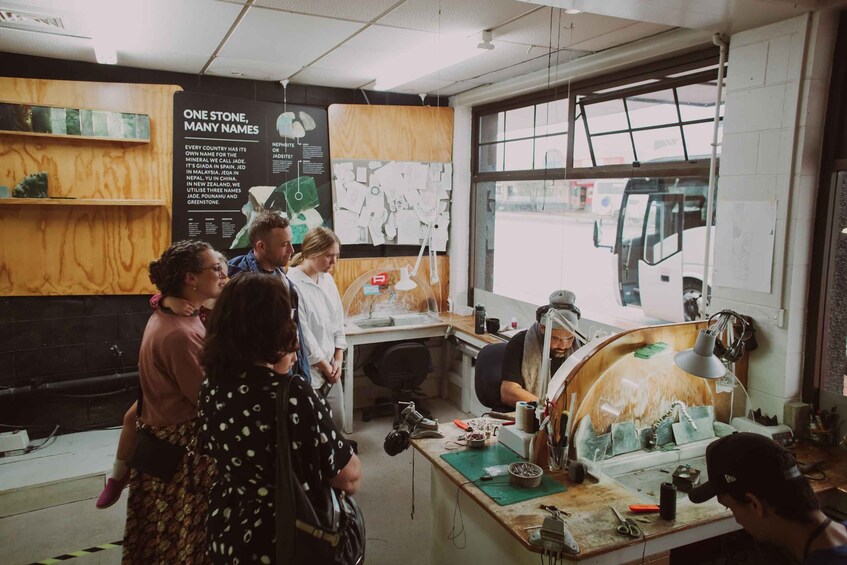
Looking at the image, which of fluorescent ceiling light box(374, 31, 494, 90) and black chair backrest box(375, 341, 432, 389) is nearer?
fluorescent ceiling light box(374, 31, 494, 90)

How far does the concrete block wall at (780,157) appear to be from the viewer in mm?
2600

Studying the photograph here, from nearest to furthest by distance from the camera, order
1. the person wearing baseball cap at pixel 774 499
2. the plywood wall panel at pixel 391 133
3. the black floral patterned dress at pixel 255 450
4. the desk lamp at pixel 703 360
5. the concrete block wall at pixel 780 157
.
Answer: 1. the person wearing baseball cap at pixel 774 499
2. the black floral patterned dress at pixel 255 450
3. the desk lamp at pixel 703 360
4. the concrete block wall at pixel 780 157
5. the plywood wall panel at pixel 391 133

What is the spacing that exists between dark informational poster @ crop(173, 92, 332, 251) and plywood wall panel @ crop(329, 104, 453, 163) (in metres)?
0.14

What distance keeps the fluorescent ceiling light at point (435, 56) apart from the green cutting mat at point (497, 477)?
2.17 metres

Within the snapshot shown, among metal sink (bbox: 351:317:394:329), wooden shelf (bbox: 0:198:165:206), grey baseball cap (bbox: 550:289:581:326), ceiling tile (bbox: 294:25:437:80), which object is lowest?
metal sink (bbox: 351:317:394:329)

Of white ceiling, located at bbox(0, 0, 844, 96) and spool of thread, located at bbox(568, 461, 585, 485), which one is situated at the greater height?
white ceiling, located at bbox(0, 0, 844, 96)

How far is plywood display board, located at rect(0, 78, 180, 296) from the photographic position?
4094 millimetres

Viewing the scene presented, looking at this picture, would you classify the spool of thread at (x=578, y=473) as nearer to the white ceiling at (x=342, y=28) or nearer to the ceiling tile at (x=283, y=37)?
the white ceiling at (x=342, y=28)

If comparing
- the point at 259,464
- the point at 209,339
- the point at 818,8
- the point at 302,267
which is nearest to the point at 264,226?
the point at 302,267

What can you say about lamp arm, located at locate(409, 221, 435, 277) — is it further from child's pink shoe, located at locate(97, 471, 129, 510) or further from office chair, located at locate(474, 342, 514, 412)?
child's pink shoe, located at locate(97, 471, 129, 510)

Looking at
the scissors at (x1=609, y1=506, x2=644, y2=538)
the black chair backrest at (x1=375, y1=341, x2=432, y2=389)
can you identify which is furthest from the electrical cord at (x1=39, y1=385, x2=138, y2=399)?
the scissors at (x1=609, y1=506, x2=644, y2=538)

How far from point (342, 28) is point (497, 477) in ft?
7.95

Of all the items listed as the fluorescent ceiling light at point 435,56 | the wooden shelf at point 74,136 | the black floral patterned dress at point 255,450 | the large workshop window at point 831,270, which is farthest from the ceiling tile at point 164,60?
the large workshop window at point 831,270

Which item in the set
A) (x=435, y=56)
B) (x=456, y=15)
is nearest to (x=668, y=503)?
(x=456, y=15)
